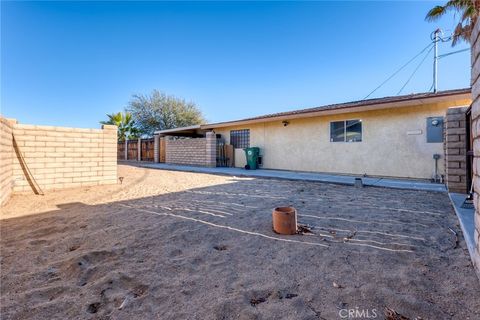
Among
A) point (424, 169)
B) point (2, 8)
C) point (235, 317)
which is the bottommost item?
point (235, 317)

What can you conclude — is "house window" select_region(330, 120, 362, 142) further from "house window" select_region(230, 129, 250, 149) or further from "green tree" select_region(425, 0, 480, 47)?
"green tree" select_region(425, 0, 480, 47)

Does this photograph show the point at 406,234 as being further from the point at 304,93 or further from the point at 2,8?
the point at 304,93

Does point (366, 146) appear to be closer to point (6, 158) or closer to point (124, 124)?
point (6, 158)

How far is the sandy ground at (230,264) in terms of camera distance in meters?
1.67

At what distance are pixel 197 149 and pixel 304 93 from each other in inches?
603

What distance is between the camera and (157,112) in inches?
999

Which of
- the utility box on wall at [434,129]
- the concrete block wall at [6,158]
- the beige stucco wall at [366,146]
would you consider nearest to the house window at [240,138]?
the beige stucco wall at [366,146]

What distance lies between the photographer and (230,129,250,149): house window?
1337 centimetres

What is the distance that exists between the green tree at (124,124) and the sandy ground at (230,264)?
2246 centimetres

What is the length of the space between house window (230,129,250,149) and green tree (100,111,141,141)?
52.1ft

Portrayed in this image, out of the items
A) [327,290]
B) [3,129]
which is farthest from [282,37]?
[327,290]

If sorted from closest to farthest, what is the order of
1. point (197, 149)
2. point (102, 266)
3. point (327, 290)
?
1. point (327, 290)
2. point (102, 266)
3. point (197, 149)

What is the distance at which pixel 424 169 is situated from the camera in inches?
307

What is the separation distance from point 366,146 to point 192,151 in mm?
10328
